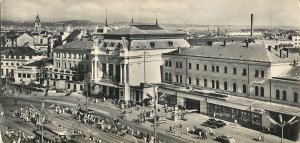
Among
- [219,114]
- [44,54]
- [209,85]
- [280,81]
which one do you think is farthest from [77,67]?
[280,81]

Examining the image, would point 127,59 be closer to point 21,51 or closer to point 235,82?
point 235,82

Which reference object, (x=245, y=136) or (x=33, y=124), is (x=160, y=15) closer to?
(x=245, y=136)

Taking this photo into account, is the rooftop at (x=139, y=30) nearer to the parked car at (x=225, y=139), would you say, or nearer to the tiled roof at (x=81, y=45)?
the tiled roof at (x=81, y=45)

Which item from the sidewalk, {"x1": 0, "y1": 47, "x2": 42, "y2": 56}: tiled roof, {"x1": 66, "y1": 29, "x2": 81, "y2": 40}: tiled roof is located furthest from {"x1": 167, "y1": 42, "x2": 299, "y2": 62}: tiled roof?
{"x1": 66, "y1": 29, "x2": 81, "y2": 40}: tiled roof

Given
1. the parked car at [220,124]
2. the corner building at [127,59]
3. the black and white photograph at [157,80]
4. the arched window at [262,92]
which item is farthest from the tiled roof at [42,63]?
the arched window at [262,92]

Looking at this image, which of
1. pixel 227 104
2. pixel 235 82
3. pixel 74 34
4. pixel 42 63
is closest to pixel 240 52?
pixel 235 82
